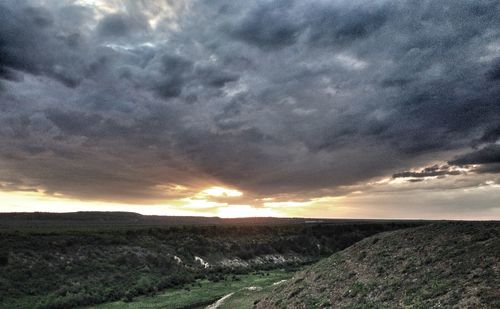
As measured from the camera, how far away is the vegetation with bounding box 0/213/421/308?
45438 mm

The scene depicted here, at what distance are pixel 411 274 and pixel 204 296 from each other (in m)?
27.7

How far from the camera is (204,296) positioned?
43781mm

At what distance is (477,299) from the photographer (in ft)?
53.6

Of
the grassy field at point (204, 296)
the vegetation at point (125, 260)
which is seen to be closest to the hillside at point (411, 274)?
the grassy field at point (204, 296)

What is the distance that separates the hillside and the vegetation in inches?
975

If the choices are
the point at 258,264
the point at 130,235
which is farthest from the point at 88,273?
the point at 258,264

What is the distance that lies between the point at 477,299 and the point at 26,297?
46.2 metres

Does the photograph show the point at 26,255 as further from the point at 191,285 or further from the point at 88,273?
the point at 191,285

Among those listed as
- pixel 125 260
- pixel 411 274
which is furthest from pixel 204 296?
pixel 411 274

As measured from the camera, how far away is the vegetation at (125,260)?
4544cm

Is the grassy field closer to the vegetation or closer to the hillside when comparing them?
the vegetation

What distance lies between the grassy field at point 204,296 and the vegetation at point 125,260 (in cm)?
205

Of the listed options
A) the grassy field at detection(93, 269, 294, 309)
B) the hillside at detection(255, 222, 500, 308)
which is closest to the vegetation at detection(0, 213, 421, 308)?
the grassy field at detection(93, 269, 294, 309)

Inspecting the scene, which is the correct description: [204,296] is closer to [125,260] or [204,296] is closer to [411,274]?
[125,260]
